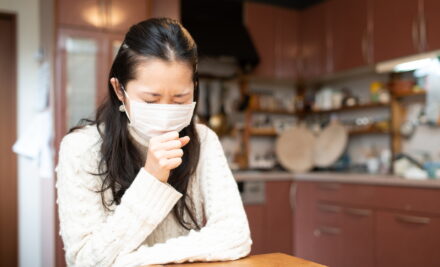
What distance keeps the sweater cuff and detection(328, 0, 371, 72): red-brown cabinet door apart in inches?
113

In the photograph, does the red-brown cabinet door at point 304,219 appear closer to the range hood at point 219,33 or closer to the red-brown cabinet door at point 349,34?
the red-brown cabinet door at point 349,34

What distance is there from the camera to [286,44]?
4.10 m

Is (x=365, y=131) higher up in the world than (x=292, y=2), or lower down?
lower down

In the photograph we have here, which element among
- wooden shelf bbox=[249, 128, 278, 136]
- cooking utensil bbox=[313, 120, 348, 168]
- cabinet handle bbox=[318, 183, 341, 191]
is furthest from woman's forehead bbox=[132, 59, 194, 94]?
wooden shelf bbox=[249, 128, 278, 136]

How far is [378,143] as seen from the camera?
3709mm

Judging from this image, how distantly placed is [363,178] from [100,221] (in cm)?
236

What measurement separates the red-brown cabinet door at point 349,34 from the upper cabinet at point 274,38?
1.43 ft

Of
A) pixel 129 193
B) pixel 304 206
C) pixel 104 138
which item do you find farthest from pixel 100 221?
pixel 304 206

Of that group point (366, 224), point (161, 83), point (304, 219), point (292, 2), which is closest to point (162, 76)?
point (161, 83)

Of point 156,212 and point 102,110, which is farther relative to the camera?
point 102,110

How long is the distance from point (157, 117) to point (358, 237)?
2.39m

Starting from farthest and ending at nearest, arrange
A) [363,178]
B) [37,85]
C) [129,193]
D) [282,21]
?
Answer: [282,21] → [37,85] → [363,178] → [129,193]

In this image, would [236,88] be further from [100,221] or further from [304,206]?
[100,221]

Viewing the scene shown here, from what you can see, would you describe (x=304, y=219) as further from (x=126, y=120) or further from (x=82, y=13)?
(x=126, y=120)
